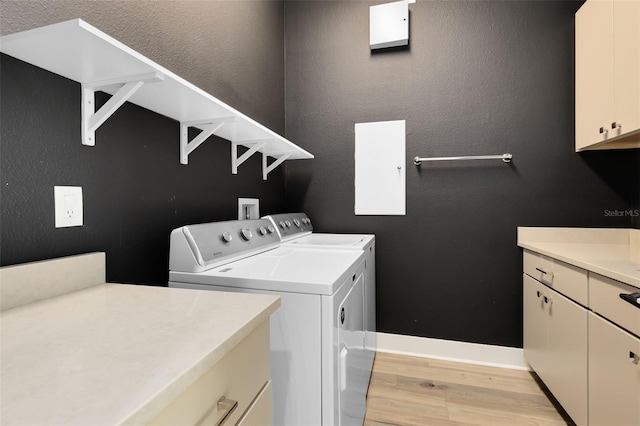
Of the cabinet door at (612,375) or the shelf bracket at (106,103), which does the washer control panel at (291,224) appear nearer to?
the shelf bracket at (106,103)

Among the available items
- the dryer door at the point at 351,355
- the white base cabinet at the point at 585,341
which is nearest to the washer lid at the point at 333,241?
the dryer door at the point at 351,355

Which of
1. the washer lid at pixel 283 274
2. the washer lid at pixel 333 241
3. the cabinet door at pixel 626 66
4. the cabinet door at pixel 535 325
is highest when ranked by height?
the cabinet door at pixel 626 66

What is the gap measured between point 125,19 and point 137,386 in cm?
118

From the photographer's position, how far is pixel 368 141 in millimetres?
2326

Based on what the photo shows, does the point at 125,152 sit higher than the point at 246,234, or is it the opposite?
the point at 125,152

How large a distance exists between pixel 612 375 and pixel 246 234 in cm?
150

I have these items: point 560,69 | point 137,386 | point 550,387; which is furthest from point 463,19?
point 137,386

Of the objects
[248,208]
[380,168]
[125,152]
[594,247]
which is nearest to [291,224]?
[248,208]

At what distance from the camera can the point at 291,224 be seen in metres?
2.03

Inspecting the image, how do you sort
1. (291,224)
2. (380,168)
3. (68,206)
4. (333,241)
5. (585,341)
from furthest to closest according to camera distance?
1. (380,168)
2. (291,224)
3. (333,241)
4. (585,341)
5. (68,206)

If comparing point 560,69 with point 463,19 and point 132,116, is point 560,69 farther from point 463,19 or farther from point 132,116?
point 132,116

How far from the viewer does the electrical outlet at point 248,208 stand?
1.80m

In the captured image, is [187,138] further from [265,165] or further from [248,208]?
[265,165]

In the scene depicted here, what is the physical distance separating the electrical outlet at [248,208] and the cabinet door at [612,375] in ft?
5.51
